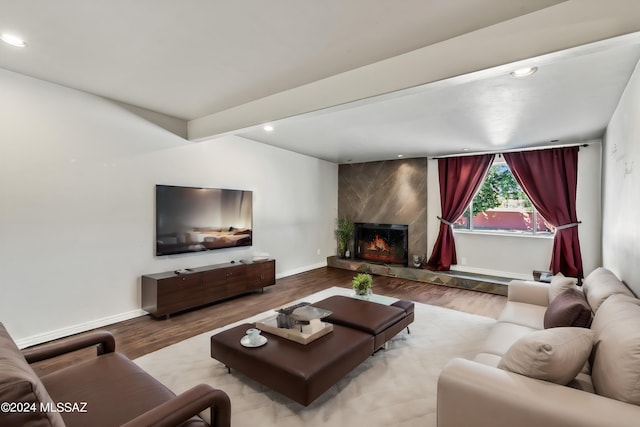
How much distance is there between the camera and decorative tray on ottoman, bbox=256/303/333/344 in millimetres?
2367

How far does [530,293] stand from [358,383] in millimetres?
2088

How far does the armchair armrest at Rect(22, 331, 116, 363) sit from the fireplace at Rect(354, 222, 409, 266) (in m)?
5.62

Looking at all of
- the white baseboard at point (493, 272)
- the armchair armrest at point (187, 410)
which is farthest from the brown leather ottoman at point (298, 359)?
the white baseboard at point (493, 272)

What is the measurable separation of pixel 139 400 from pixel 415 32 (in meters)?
2.68

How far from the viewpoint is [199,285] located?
4.03 metres

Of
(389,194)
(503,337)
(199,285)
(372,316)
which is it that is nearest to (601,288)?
(503,337)

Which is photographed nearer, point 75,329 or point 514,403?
point 514,403

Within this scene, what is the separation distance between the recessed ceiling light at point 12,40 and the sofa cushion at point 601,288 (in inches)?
181

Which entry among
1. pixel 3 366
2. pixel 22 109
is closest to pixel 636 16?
pixel 3 366

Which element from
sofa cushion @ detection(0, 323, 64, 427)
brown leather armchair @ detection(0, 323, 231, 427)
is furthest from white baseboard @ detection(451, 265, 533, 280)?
sofa cushion @ detection(0, 323, 64, 427)

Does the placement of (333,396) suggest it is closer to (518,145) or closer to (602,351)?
(602,351)

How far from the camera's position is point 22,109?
2898 mm

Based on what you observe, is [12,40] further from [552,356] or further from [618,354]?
[618,354]

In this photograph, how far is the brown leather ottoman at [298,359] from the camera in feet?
6.32
